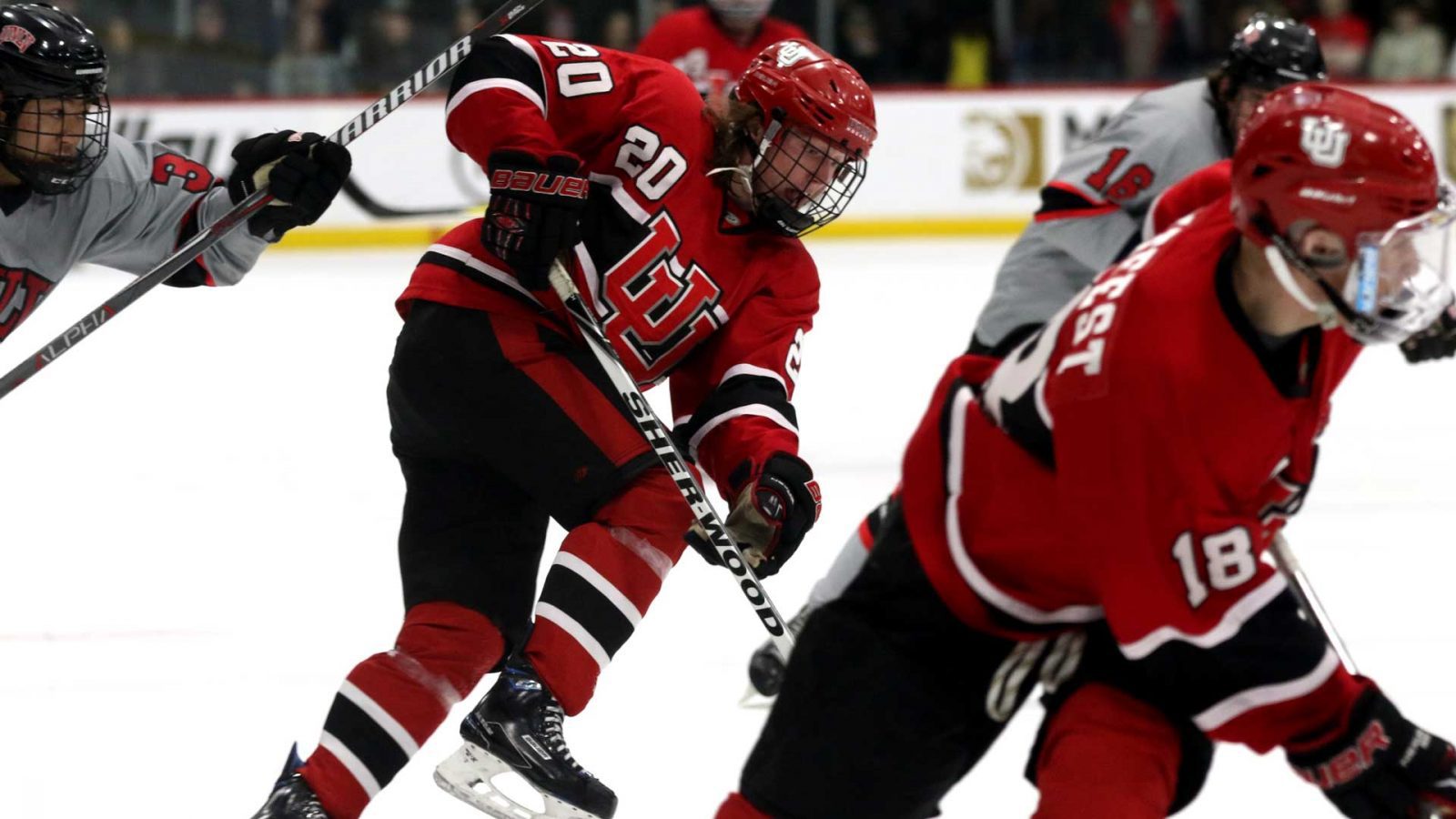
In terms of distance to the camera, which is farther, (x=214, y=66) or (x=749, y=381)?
(x=214, y=66)

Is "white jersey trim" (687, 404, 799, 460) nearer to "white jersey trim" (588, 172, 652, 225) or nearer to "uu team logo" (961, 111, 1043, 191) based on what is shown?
"white jersey trim" (588, 172, 652, 225)

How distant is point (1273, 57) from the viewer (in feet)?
10.0

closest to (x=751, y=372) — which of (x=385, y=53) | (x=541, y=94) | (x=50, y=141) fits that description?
(x=541, y=94)

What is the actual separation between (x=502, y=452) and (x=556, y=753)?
0.42 m

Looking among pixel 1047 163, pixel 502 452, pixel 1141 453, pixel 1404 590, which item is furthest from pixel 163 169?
pixel 1047 163

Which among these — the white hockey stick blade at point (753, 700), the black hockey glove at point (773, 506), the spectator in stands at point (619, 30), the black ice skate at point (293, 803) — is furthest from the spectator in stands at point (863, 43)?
the black ice skate at point (293, 803)

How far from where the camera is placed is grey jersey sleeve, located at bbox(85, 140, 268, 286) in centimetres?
299

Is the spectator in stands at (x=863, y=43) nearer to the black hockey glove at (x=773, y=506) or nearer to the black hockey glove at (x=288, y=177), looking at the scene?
the black hockey glove at (x=288, y=177)

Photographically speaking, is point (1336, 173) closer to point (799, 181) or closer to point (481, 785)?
point (799, 181)

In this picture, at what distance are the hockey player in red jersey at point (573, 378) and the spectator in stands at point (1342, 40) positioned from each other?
7497mm

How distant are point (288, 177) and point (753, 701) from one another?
1.23 m

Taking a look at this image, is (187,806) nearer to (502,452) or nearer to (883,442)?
(502,452)

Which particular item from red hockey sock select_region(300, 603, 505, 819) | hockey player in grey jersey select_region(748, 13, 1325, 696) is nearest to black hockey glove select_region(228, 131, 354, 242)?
red hockey sock select_region(300, 603, 505, 819)

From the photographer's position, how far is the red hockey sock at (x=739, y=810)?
1.99 metres
